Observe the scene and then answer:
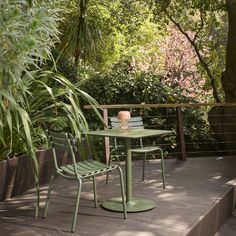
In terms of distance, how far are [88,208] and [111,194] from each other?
504 millimetres

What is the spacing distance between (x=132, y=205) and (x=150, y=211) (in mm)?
178

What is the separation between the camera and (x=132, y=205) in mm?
3721

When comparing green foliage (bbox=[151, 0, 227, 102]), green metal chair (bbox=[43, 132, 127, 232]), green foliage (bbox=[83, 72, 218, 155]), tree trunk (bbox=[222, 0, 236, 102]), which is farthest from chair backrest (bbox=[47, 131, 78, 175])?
green foliage (bbox=[151, 0, 227, 102])

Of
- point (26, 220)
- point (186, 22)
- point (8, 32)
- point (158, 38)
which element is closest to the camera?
point (8, 32)

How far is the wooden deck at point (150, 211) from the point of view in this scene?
125 inches

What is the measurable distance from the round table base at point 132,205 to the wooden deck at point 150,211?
0.06m

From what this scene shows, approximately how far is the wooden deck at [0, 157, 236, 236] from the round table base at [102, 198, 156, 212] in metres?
0.06

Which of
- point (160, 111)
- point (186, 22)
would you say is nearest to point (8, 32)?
point (160, 111)

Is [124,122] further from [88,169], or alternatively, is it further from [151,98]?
[151,98]

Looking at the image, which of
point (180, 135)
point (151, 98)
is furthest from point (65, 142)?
A: point (151, 98)

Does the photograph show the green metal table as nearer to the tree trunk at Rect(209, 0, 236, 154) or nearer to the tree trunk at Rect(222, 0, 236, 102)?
the tree trunk at Rect(209, 0, 236, 154)

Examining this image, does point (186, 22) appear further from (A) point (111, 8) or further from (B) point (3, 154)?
(B) point (3, 154)

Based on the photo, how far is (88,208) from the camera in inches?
147

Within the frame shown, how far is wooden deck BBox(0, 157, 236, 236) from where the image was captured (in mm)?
3188
